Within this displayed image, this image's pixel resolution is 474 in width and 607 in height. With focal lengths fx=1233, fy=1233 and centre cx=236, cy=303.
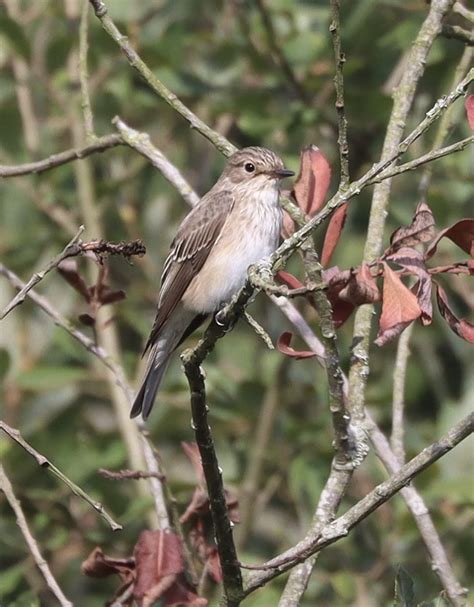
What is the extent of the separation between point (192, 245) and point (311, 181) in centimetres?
161

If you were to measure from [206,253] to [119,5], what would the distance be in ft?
5.97

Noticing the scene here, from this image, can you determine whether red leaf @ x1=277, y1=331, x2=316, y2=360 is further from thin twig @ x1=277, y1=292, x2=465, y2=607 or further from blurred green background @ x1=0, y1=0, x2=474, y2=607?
blurred green background @ x1=0, y1=0, x2=474, y2=607

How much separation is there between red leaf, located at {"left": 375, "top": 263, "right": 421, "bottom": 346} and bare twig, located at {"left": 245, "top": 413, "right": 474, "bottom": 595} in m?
0.26

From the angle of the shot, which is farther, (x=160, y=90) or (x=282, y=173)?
(x=282, y=173)

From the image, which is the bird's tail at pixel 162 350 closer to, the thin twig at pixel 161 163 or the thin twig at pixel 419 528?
the thin twig at pixel 161 163

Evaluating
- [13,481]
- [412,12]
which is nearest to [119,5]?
[412,12]

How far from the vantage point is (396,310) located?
282cm

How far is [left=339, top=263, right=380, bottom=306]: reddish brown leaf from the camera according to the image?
293 cm

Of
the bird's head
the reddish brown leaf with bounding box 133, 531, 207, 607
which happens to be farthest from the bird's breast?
the reddish brown leaf with bounding box 133, 531, 207, 607

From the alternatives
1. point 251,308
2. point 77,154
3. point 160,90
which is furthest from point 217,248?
point 251,308

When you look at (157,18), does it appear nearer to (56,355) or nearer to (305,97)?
(305,97)

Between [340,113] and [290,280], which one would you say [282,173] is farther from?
[340,113]

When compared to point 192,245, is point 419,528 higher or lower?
lower

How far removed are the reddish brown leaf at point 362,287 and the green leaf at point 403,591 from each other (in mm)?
639
